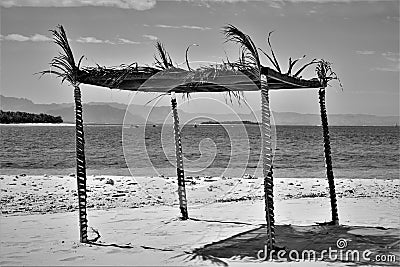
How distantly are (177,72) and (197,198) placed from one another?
6126 mm

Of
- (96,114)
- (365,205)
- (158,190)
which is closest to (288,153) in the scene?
(158,190)

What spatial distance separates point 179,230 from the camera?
816cm

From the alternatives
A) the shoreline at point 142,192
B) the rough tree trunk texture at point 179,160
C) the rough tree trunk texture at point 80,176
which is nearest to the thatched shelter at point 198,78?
the rough tree trunk texture at point 80,176

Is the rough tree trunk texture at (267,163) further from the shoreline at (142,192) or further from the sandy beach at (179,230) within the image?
the shoreline at (142,192)

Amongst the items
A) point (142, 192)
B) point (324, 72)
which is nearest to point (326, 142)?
point (324, 72)

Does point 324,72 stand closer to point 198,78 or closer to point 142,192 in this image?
point 198,78

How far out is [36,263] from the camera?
20.4ft

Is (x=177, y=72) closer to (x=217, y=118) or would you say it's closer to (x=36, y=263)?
(x=217, y=118)

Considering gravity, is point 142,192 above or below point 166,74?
below

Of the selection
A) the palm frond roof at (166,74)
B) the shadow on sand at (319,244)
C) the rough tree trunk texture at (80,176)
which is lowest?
the shadow on sand at (319,244)

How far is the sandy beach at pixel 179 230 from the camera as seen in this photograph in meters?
6.50

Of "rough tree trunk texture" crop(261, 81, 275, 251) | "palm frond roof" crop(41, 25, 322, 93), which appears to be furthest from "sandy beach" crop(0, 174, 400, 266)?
"palm frond roof" crop(41, 25, 322, 93)

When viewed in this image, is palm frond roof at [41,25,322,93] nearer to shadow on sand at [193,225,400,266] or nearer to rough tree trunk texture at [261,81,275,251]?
Answer: rough tree trunk texture at [261,81,275,251]

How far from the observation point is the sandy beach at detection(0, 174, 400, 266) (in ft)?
21.3
